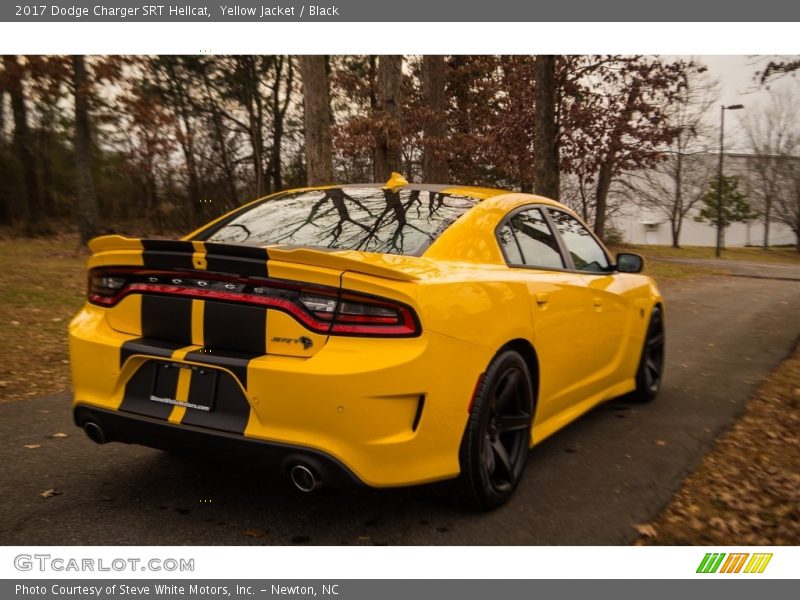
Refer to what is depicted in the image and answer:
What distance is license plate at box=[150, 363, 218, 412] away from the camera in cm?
270

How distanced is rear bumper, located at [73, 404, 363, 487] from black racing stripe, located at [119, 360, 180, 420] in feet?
0.11


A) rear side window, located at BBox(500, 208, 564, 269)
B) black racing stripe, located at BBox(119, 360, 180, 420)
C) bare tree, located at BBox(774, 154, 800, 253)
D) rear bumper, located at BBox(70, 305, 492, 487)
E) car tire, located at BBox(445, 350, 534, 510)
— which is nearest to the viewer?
rear bumper, located at BBox(70, 305, 492, 487)

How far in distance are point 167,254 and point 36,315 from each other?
6.52 meters

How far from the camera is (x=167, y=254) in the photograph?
9.30 feet

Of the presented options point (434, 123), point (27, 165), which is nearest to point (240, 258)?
point (434, 123)

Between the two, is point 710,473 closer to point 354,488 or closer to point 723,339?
point 354,488

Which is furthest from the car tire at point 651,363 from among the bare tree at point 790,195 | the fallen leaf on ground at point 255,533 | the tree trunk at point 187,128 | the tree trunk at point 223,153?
the bare tree at point 790,195

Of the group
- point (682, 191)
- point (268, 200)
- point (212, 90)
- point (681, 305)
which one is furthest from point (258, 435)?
point (682, 191)

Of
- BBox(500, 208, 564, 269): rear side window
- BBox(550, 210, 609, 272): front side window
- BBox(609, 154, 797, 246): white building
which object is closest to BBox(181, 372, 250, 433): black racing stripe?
BBox(500, 208, 564, 269): rear side window

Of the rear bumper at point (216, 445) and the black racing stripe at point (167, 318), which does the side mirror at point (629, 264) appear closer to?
the rear bumper at point (216, 445)

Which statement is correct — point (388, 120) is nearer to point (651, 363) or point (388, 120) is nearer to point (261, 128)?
point (651, 363)

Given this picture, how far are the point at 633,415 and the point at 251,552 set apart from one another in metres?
3.26

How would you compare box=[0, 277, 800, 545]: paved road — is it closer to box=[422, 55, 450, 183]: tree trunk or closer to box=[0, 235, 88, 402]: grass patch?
box=[0, 235, 88, 402]: grass patch

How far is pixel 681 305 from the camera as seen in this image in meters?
12.4
